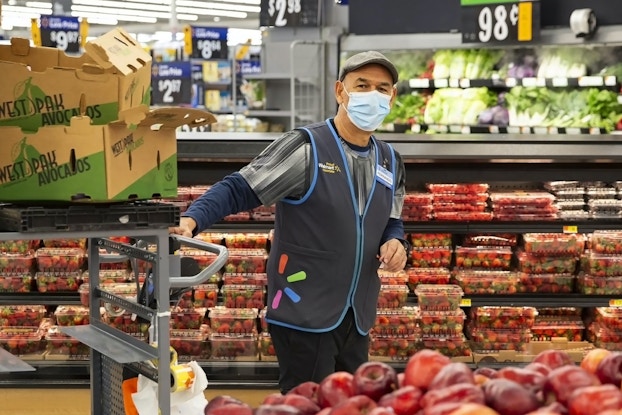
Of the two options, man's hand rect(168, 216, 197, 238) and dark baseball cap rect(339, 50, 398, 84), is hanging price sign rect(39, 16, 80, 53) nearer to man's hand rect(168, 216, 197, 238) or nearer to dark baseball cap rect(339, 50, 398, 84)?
dark baseball cap rect(339, 50, 398, 84)

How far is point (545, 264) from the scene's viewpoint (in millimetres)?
5469

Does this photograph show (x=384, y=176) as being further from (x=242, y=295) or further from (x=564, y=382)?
(x=242, y=295)

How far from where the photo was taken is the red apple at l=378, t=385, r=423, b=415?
5.84ft

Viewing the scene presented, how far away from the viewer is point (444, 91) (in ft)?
27.9

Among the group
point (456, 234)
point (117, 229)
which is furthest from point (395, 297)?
point (117, 229)

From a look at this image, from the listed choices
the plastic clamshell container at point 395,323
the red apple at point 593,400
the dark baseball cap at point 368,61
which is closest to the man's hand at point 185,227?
the dark baseball cap at point 368,61

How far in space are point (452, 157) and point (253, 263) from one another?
4.07ft

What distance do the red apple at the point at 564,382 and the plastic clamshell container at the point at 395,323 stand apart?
3.59 meters

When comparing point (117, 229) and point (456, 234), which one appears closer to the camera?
point (117, 229)

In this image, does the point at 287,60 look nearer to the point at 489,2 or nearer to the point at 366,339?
the point at 489,2

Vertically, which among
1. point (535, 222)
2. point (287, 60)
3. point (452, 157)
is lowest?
point (535, 222)

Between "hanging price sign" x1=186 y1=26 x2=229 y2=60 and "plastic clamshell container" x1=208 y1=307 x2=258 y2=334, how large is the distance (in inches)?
395

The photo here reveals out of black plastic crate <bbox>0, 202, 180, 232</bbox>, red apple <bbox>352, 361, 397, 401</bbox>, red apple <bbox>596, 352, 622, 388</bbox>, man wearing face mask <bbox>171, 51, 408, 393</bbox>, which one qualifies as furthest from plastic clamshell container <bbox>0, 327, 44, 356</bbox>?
red apple <bbox>596, 352, 622, 388</bbox>

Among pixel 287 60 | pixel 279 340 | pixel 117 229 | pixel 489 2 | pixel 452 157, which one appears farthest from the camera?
pixel 287 60
